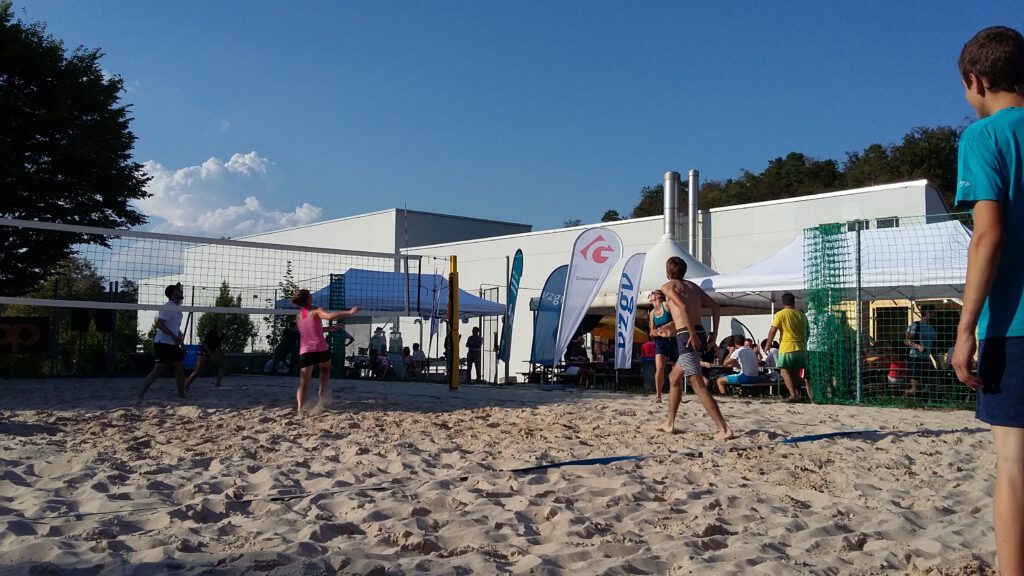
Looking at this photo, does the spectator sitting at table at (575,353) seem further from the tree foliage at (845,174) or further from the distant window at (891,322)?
the tree foliage at (845,174)

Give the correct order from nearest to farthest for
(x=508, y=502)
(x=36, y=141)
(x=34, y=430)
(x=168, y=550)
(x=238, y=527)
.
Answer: (x=168, y=550), (x=238, y=527), (x=508, y=502), (x=34, y=430), (x=36, y=141)

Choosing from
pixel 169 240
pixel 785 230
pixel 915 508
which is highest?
pixel 785 230

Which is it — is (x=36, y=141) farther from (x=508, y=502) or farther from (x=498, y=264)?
(x=508, y=502)

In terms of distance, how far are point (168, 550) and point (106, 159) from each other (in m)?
16.6

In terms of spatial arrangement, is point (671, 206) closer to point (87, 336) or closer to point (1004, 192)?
point (87, 336)

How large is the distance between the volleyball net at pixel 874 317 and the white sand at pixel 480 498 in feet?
10.2

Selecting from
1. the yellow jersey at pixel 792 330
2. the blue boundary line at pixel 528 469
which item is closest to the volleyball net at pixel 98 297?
the yellow jersey at pixel 792 330

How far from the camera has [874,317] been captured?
10875 mm

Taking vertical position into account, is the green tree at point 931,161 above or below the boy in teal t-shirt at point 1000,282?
above

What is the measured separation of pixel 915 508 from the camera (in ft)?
12.8

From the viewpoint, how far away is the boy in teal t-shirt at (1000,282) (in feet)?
6.94

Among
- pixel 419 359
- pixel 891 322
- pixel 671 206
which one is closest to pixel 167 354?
pixel 419 359

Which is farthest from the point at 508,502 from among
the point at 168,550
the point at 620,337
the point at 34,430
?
the point at 620,337

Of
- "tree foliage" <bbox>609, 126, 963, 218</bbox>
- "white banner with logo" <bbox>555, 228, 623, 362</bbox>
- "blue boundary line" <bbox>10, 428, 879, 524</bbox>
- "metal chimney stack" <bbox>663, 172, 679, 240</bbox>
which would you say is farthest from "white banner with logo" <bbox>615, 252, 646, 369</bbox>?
"tree foliage" <bbox>609, 126, 963, 218</bbox>
